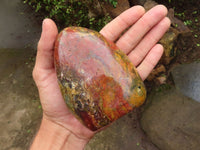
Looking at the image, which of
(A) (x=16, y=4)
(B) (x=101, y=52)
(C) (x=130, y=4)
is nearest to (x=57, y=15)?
(C) (x=130, y=4)

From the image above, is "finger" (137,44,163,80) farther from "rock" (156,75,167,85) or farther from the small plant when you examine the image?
the small plant

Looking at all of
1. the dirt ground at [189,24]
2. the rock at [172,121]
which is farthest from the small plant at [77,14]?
the rock at [172,121]

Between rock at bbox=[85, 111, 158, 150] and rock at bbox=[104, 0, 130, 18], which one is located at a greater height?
rock at bbox=[104, 0, 130, 18]

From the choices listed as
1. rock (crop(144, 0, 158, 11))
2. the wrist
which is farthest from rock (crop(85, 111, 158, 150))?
rock (crop(144, 0, 158, 11))

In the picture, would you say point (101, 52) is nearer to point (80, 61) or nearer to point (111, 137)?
point (80, 61)

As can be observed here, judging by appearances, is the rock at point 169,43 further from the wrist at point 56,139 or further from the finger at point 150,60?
the wrist at point 56,139

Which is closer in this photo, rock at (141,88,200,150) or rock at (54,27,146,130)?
rock at (54,27,146,130)

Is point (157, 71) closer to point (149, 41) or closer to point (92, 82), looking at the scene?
point (149, 41)
